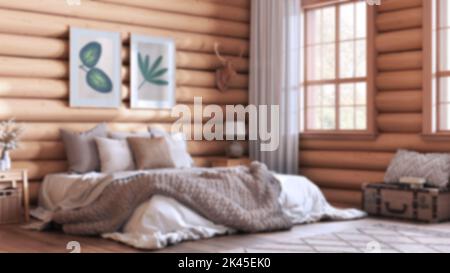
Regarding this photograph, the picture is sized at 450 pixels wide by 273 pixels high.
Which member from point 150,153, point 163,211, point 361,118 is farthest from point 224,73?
point 163,211

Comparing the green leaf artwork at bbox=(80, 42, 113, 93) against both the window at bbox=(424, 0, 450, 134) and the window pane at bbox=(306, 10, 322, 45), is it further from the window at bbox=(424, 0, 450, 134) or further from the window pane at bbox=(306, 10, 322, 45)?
the window at bbox=(424, 0, 450, 134)

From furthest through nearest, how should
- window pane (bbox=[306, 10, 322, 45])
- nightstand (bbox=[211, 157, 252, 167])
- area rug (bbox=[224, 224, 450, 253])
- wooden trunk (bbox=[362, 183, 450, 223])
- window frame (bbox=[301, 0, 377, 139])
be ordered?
window pane (bbox=[306, 10, 322, 45])
nightstand (bbox=[211, 157, 252, 167])
window frame (bbox=[301, 0, 377, 139])
wooden trunk (bbox=[362, 183, 450, 223])
area rug (bbox=[224, 224, 450, 253])

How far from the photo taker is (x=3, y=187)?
764 centimetres

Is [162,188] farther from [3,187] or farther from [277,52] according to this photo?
[277,52]

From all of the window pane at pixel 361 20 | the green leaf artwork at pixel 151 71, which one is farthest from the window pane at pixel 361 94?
the green leaf artwork at pixel 151 71

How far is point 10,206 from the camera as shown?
762 cm

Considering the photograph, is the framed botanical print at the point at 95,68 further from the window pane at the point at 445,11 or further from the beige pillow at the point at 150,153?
the window pane at the point at 445,11

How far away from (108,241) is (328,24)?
188 inches

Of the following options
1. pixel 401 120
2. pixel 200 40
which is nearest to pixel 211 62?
pixel 200 40

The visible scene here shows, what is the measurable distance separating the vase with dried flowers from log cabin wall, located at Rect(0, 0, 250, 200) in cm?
16

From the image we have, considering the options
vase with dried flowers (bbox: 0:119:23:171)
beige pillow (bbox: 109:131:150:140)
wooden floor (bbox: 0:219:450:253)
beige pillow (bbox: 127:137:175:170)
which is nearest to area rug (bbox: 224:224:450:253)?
wooden floor (bbox: 0:219:450:253)

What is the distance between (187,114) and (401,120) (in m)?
2.96

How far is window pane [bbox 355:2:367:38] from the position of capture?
910 cm

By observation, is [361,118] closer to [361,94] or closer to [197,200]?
[361,94]
